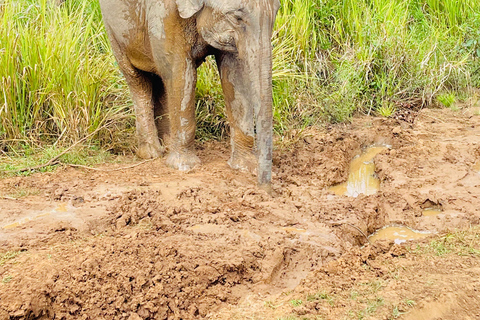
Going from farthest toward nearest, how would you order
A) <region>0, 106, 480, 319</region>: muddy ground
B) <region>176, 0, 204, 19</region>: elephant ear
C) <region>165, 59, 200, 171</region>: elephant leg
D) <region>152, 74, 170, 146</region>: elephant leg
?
<region>152, 74, 170, 146</region>: elephant leg < <region>165, 59, 200, 171</region>: elephant leg < <region>176, 0, 204, 19</region>: elephant ear < <region>0, 106, 480, 319</region>: muddy ground

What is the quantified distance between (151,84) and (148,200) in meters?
1.49

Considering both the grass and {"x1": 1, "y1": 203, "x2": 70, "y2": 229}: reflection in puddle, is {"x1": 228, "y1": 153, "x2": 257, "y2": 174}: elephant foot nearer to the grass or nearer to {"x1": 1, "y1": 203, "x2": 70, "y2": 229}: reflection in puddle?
the grass

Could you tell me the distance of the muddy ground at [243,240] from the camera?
300cm

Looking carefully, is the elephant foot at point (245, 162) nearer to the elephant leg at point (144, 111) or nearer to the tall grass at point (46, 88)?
the elephant leg at point (144, 111)

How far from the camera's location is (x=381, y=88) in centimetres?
657

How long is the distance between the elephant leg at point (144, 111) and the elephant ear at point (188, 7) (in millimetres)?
1121

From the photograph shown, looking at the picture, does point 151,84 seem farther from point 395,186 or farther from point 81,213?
point 395,186

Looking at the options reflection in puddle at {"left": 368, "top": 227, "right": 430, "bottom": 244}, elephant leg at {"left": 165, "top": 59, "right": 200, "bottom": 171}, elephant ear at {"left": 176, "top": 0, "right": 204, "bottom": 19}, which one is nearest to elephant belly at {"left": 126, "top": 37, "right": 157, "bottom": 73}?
elephant leg at {"left": 165, "top": 59, "right": 200, "bottom": 171}

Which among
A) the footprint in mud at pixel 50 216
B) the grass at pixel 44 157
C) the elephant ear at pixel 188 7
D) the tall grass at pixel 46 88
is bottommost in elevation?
the grass at pixel 44 157

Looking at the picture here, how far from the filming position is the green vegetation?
5426 mm

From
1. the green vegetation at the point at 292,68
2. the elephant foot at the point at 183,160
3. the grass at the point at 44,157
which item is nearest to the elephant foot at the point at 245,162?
the elephant foot at the point at 183,160

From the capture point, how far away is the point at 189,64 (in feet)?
15.1

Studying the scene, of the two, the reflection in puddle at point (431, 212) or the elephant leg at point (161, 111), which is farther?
the elephant leg at point (161, 111)

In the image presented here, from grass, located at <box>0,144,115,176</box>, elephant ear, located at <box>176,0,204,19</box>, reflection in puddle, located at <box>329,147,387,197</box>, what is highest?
elephant ear, located at <box>176,0,204,19</box>
